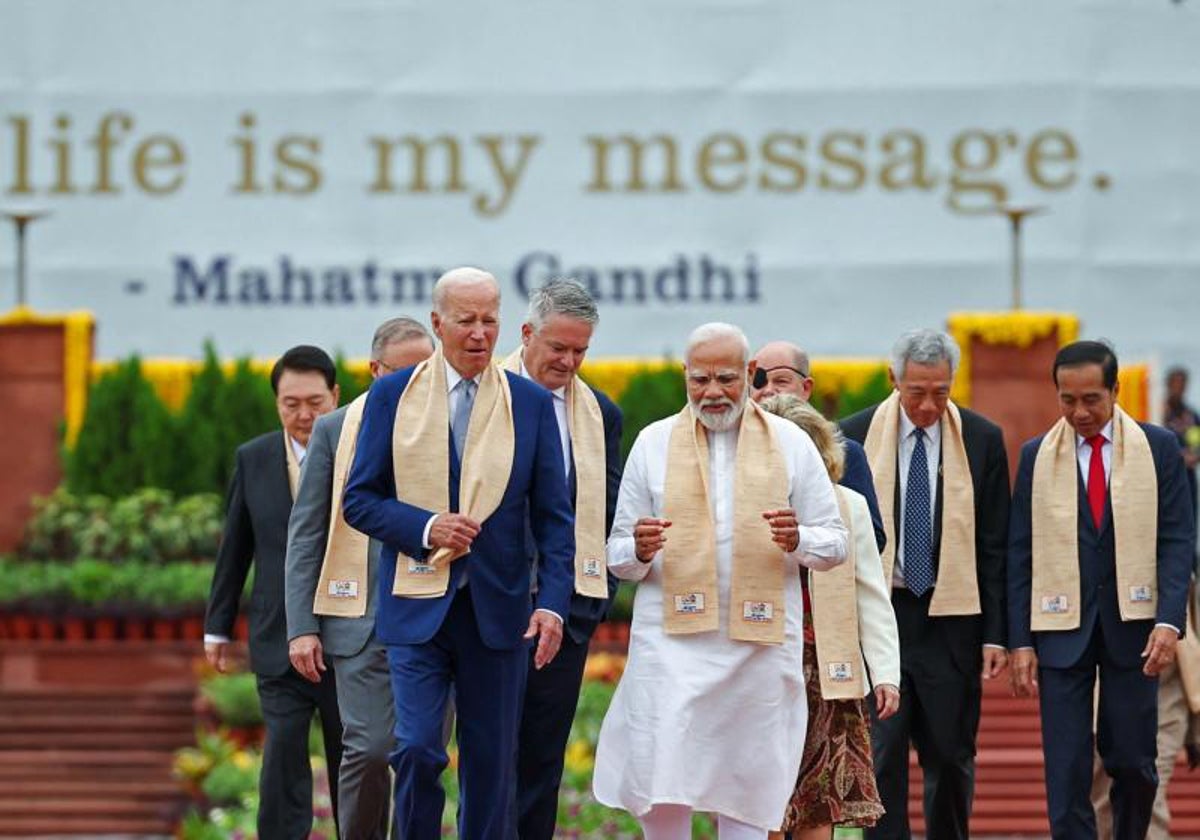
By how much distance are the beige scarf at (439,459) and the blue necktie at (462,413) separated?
0.08 ft

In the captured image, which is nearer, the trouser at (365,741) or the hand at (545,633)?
the hand at (545,633)

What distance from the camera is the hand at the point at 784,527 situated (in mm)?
6914

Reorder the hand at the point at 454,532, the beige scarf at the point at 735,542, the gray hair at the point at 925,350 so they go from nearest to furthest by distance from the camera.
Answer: the hand at the point at 454,532 → the beige scarf at the point at 735,542 → the gray hair at the point at 925,350

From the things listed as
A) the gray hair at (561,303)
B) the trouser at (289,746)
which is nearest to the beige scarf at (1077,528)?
the gray hair at (561,303)

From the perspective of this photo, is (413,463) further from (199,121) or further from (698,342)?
(199,121)

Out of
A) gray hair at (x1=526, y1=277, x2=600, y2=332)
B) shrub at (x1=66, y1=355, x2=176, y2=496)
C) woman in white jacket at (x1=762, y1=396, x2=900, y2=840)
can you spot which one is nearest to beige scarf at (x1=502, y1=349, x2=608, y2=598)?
gray hair at (x1=526, y1=277, x2=600, y2=332)

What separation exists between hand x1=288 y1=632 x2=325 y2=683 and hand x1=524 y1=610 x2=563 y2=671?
3.16 feet

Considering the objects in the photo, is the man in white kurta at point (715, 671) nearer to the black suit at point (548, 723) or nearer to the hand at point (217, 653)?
the black suit at point (548, 723)

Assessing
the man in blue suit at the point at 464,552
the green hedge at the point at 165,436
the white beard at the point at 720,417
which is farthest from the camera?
the green hedge at the point at 165,436

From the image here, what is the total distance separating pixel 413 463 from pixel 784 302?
13.2 meters

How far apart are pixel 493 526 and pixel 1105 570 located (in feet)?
7.60

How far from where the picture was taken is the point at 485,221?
2014 centimetres

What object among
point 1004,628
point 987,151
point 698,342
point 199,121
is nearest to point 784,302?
point 987,151

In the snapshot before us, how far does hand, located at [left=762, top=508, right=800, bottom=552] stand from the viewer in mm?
6914
